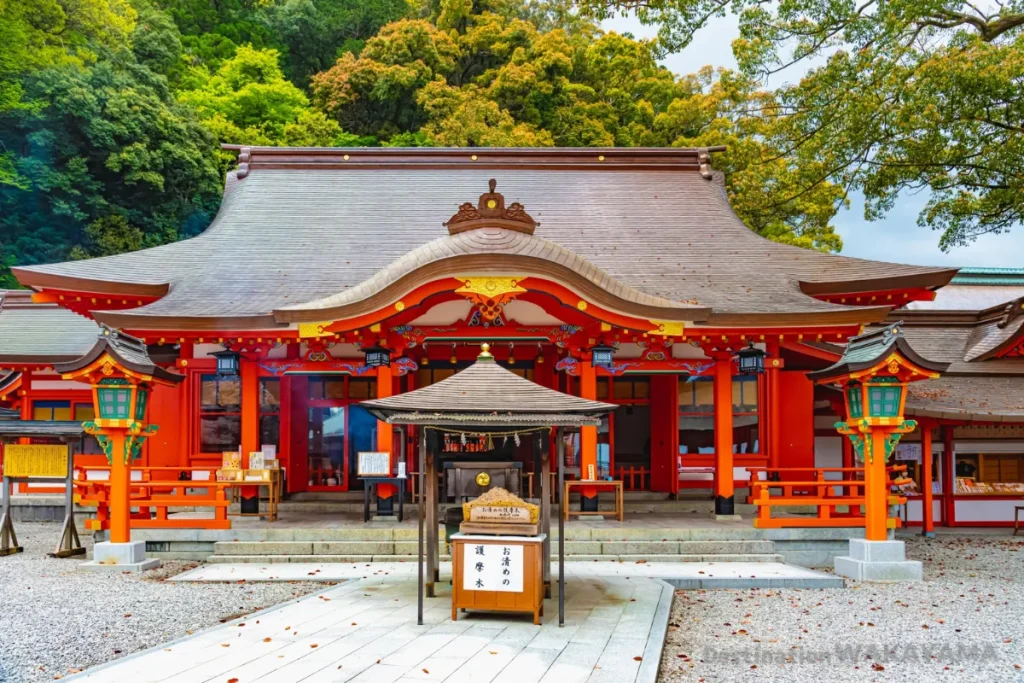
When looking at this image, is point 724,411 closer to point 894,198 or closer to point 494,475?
point 494,475

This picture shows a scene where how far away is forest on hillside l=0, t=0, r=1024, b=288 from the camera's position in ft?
86.2

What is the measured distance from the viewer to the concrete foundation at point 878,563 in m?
9.73

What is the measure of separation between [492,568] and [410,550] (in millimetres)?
3688

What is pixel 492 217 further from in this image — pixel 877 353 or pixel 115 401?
pixel 115 401

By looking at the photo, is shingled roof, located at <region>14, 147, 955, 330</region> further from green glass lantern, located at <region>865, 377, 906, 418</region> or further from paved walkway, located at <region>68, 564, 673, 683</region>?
paved walkway, located at <region>68, 564, 673, 683</region>

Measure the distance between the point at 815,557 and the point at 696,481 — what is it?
10.1 feet

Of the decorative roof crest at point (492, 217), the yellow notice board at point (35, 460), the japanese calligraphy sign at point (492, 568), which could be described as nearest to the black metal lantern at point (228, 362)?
the yellow notice board at point (35, 460)

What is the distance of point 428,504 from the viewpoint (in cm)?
837

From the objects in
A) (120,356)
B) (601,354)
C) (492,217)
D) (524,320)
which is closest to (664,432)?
(601,354)

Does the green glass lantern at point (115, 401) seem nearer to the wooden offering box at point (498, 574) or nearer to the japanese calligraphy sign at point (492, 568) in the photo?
the wooden offering box at point (498, 574)

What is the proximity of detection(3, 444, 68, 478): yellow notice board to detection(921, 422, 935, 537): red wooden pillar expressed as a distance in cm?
1315

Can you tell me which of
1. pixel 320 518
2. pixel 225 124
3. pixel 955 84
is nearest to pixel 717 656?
pixel 320 518

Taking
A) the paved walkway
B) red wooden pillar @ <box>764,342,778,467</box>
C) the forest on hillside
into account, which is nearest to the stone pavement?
the paved walkway

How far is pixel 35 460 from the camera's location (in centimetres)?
1098
